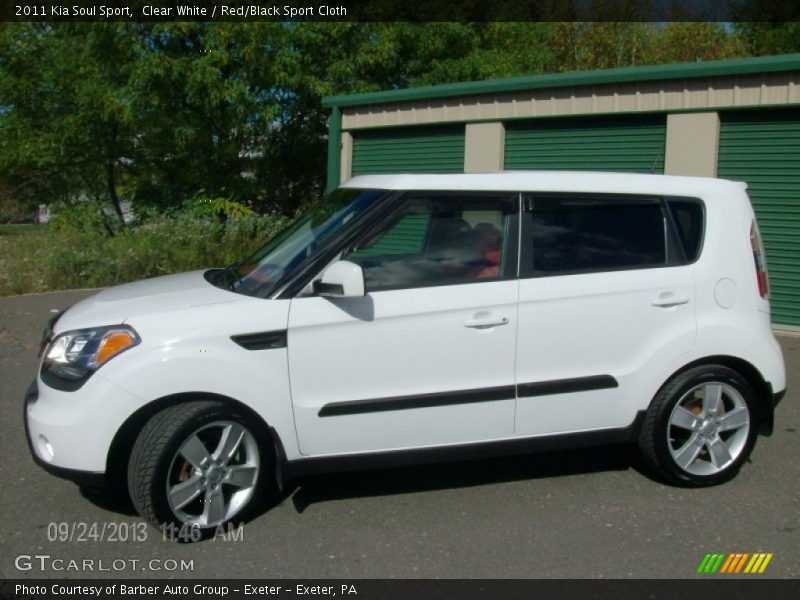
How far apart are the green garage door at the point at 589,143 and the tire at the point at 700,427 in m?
6.16

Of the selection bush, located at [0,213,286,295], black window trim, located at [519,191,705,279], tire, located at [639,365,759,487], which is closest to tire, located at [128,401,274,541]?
black window trim, located at [519,191,705,279]

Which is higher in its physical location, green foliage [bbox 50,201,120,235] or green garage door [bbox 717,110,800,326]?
green garage door [bbox 717,110,800,326]

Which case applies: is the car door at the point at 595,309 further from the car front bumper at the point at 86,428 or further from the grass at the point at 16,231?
the grass at the point at 16,231

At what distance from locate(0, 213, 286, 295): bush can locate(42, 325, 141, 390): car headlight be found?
9.72 meters

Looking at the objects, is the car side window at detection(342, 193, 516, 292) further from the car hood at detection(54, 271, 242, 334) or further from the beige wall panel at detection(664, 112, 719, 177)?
the beige wall panel at detection(664, 112, 719, 177)

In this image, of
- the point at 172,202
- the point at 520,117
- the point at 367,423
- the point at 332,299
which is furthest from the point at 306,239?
the point at 172,202

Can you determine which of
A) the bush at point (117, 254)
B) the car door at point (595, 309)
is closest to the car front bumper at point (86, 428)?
the car door at point (595, 309)

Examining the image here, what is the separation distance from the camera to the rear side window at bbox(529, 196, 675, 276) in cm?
484

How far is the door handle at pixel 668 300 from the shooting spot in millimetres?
4879

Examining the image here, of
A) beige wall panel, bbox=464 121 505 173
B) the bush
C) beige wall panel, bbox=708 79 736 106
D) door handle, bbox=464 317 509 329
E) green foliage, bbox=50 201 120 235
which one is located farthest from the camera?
green foliage, bbox=50 201 120 235

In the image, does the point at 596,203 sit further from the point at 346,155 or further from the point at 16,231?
the point at 16,231

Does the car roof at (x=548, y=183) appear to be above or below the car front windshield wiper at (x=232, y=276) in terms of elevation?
above

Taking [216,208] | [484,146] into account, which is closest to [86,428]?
[484,146]
